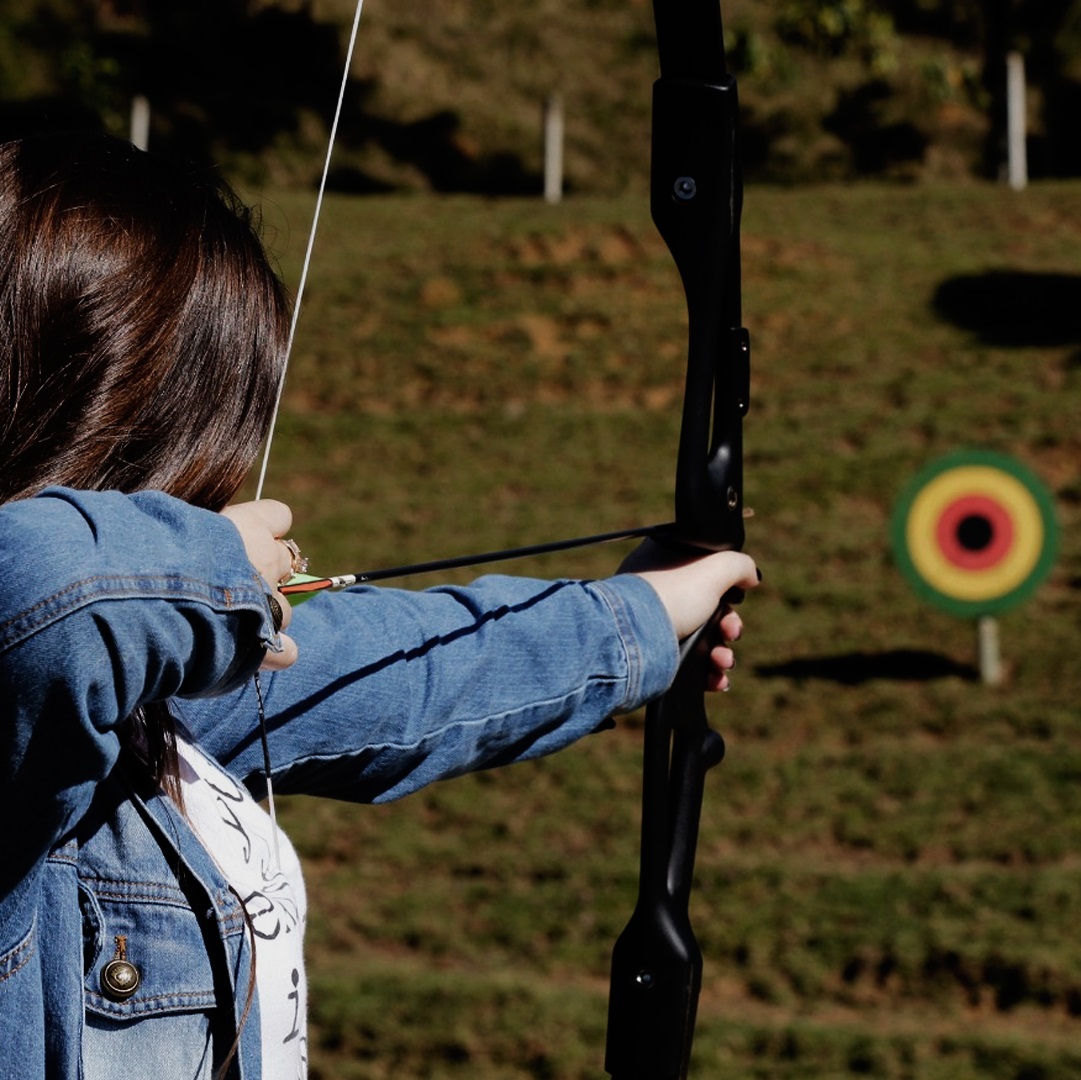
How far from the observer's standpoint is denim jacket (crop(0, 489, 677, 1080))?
2.15ft

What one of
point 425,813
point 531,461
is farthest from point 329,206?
point 425,813

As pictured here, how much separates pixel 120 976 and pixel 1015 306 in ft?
22.7

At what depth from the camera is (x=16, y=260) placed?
2.41 ft

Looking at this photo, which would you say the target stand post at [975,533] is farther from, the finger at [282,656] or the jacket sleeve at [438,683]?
the finger at [282,656]

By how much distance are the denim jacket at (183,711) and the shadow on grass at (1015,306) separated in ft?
19.9

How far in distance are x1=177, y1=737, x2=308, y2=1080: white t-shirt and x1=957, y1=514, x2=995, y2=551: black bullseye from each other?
3.65m

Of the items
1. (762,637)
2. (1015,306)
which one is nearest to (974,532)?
(762,637)

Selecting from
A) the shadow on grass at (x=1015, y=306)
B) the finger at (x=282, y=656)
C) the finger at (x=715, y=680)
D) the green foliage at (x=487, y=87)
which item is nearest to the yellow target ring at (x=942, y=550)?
the shadow on grass at (x=1015, y=306)

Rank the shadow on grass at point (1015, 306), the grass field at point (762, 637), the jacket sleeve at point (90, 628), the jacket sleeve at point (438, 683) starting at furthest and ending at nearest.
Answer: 1. the shadow on grass at point (1015, 306)
2. the grass field at point (762, 637)
3. the jacket sleeve at point (438, 683)
4. the jacket sleeve at point (90, 628)

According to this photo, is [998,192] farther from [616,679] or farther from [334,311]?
[616,679]

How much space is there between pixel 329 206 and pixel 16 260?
28.4 ft

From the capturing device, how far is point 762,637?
486 cm

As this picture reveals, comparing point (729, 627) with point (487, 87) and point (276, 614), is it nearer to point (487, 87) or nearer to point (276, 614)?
point (276, 614)

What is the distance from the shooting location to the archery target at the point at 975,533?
4.18 metres
